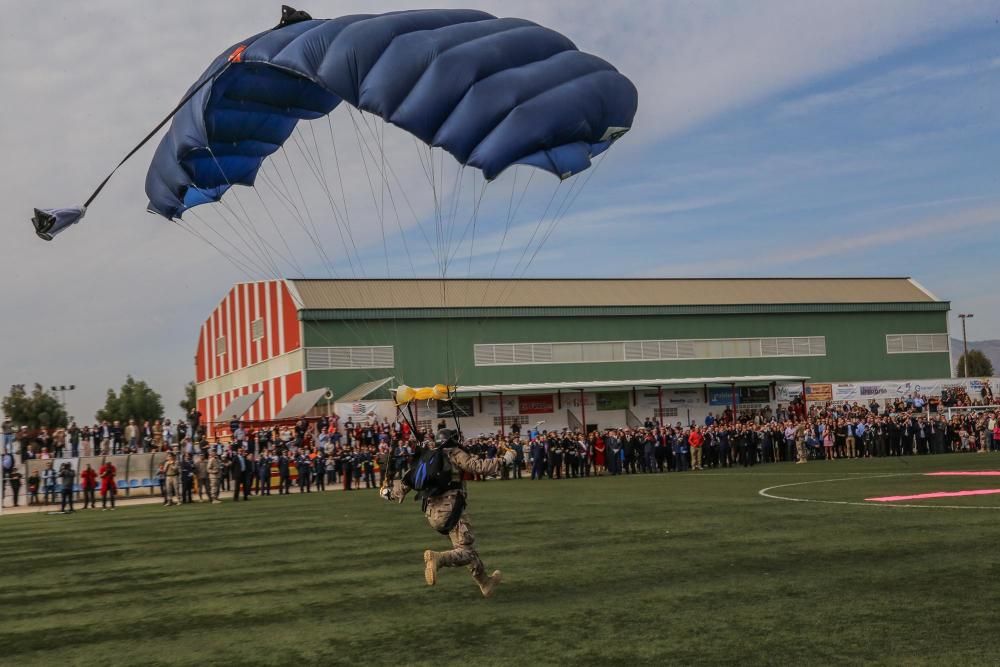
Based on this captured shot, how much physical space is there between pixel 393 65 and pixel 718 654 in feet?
34.1

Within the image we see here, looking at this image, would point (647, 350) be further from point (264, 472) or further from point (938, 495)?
point (938, 495)

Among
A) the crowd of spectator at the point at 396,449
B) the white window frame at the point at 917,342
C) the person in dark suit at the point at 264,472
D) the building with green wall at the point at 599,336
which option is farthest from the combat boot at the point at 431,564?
the white window frame at the point at 917,342

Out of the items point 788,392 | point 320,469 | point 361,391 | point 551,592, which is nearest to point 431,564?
point 551,592

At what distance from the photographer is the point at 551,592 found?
9.61m

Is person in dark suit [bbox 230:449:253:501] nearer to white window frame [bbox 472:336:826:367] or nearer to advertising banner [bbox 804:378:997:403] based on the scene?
white window frame [bbox 472:336:826:367]

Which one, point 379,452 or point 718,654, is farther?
point 379,452

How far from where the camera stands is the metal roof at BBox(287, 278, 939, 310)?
1911 inches

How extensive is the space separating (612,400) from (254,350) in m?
19.3

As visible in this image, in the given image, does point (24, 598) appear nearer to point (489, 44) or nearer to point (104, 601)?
point (104, 601)

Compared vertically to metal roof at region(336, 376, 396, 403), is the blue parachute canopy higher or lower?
higher

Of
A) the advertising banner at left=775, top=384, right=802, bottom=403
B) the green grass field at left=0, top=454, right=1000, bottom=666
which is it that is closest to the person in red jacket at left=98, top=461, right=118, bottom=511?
the green grass field at left=0, top=454, right=1000, bottom=666

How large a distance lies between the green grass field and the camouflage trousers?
15.5 inches

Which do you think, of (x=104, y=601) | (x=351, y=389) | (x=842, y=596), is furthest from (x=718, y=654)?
(x=351, y=389)

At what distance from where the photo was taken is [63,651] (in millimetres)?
8109
